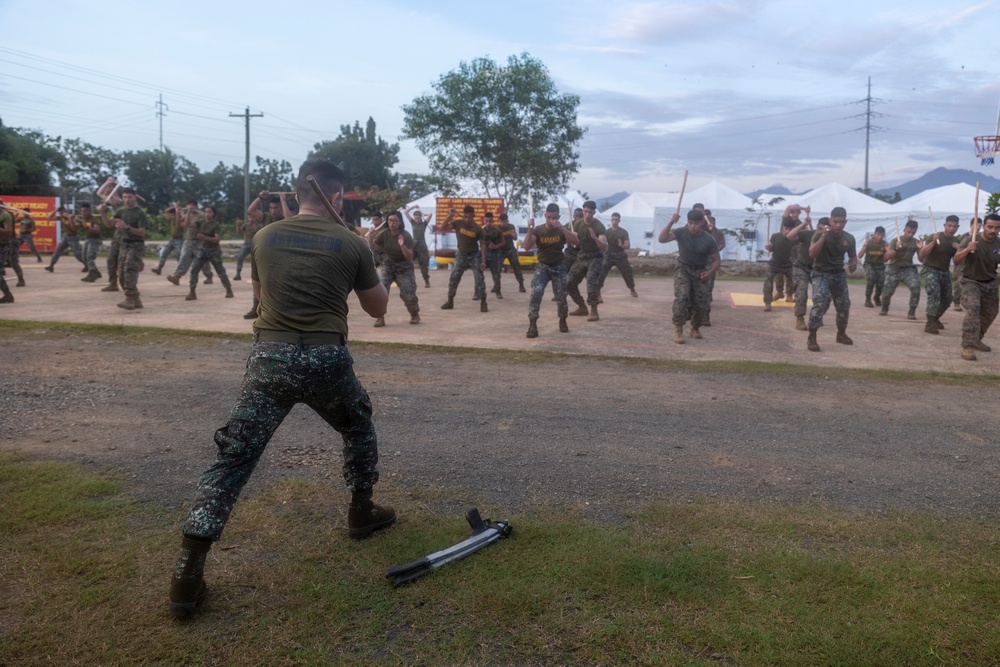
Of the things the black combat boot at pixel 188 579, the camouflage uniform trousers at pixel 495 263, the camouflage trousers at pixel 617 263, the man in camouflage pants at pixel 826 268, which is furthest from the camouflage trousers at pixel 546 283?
the black combat boot at pixel 188 579

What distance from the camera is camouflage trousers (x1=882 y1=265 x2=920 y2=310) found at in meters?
13.2

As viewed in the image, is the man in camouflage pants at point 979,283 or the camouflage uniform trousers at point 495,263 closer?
the man in camouflage pants at point 979,283

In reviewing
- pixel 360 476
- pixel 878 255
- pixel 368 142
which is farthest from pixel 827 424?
pixel 368 142

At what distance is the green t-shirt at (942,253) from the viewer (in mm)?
11344

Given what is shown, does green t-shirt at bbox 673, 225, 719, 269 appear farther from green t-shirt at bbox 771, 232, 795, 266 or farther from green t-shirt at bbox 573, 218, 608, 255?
green t-shirt at bbox 771, 232, 795, 266

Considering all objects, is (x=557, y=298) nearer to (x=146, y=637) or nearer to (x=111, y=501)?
(x=111, y=501)

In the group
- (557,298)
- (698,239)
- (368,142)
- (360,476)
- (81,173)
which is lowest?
(360,476)

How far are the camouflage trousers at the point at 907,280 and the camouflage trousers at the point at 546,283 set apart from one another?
6694mm

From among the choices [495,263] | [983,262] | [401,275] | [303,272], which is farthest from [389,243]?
[983,262]

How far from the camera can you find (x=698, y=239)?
1040 centimetres

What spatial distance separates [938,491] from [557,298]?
6.90m

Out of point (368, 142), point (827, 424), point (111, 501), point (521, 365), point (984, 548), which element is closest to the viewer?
point (984, 548)

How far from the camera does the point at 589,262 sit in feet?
42.8

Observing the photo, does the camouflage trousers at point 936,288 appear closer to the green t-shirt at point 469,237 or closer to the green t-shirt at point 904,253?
the green t-shirt at point 904,253
